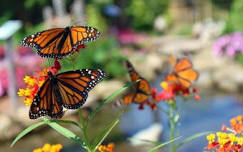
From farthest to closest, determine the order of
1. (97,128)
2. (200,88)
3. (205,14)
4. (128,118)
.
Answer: (205,14) → (200,88) → (128,118) → (97,128)

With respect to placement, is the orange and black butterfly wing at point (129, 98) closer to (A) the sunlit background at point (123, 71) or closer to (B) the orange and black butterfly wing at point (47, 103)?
(A) the sunlit background at point (123, 71)

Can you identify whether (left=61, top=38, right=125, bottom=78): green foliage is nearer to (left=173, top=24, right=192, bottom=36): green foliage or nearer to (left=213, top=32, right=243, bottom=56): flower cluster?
(left=213, top=32, right=243, bottom=56): flower cluster

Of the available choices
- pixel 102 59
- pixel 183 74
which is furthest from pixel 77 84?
pixel 102 59

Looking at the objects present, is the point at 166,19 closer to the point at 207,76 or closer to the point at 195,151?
the point at 207,76

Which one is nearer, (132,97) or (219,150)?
(219,150)

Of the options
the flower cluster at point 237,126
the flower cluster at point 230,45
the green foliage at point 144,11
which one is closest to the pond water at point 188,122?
the flower cluster at point 230,45

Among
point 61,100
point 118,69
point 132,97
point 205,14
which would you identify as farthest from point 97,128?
point 205,14

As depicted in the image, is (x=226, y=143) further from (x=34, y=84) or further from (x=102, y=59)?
(x=102, y=59)
